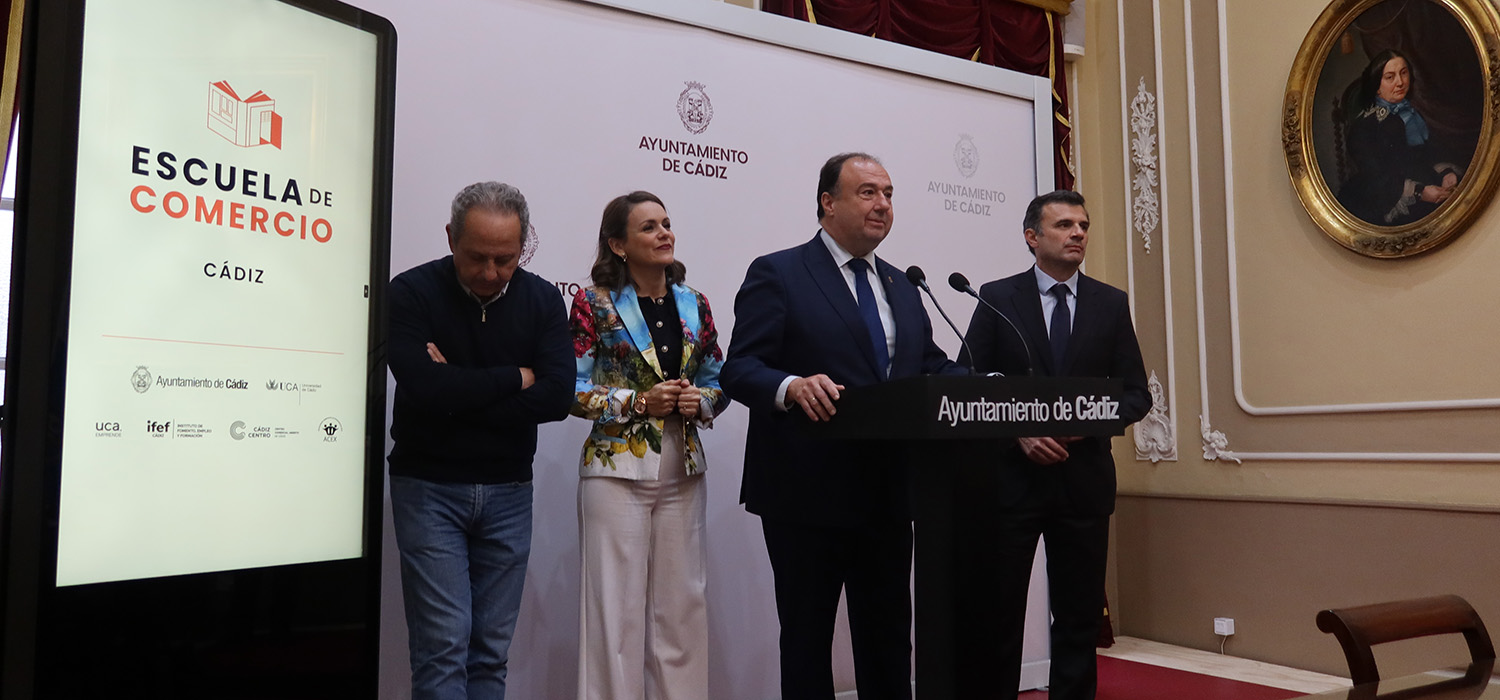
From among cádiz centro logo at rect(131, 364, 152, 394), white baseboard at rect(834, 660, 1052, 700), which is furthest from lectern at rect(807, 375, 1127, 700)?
white baseboard at rect(834, 660, 1052, 700)

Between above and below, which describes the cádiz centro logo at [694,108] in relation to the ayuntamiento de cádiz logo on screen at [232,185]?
above

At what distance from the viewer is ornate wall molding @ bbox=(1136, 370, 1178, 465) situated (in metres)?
5.27

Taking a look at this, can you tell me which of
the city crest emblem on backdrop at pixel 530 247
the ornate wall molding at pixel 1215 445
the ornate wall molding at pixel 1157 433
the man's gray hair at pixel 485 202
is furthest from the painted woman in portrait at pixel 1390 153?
the man's gray hair at pixel 485 202

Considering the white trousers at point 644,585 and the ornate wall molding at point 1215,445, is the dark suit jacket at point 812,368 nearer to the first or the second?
the white trousers at point 644,585

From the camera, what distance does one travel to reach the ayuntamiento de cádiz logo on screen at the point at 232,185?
160 cm

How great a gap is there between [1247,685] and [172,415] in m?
4.09

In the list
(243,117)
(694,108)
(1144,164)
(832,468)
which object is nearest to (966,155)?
(694,108)

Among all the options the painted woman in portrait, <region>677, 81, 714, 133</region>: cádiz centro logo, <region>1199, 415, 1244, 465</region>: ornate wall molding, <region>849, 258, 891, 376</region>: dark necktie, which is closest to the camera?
<region>849, 258, 891, 376</region>: dark necktie

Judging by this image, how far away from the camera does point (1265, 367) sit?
191 inches

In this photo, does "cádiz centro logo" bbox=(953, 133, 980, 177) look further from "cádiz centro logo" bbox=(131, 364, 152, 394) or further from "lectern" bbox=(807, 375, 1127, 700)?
"cádiz centro logo" bbox=(131, 364, 152, 394)

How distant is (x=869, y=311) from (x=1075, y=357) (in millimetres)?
892

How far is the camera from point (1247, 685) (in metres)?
4.28

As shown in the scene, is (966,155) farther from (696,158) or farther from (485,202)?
(485,202)

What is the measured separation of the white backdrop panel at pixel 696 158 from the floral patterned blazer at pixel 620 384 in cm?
45
